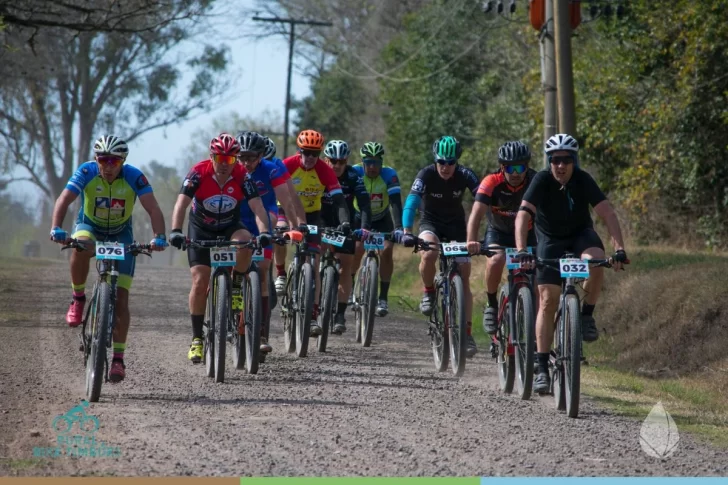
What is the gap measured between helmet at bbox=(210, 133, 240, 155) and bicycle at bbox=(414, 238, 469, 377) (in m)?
2.14

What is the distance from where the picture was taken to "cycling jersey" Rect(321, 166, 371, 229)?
46.2 feet

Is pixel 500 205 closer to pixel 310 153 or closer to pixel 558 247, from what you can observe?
pixel 558 247

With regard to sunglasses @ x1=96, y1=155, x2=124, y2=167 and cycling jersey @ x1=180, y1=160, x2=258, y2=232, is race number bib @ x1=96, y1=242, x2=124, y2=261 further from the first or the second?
cycling jersey @ x1=180, y1=160, x2=258, y2=232

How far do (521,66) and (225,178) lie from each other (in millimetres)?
23579

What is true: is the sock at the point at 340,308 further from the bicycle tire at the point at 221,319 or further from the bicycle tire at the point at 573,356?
the bicycle tire at the point at 573,356

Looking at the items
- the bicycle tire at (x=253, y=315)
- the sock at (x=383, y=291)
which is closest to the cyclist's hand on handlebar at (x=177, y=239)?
the bicycle tire at (x=253, y=315)

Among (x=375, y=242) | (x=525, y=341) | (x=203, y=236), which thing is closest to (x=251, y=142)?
(x=203, y=236)

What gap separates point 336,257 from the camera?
14.4 meters

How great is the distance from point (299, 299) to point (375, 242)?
1106mm

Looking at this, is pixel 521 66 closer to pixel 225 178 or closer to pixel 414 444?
pixel 225 178

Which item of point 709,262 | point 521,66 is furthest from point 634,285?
point 521,66

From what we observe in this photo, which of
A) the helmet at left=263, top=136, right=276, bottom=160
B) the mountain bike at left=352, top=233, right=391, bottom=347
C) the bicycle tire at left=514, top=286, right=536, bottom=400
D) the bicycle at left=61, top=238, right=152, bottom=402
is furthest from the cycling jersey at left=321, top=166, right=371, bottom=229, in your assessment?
the bicycle at left=61, top=238, right=152, bottom=402

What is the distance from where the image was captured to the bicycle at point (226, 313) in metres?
10.8

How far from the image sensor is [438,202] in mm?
12992
